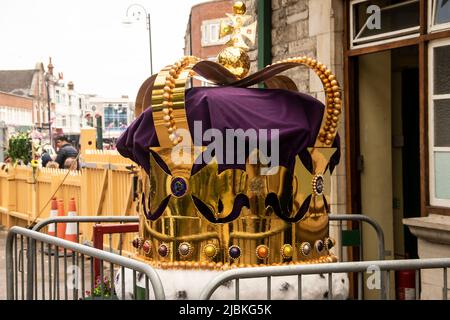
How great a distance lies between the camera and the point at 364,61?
6848 millimetres

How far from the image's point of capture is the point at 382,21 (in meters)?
6.42

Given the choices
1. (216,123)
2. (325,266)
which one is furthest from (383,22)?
(325,266)

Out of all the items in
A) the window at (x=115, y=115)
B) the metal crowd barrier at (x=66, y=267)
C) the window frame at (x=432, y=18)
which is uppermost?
the window at (x=115, y=115)

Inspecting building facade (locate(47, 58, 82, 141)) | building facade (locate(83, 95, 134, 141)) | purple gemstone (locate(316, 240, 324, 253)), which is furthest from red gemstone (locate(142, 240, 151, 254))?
building facade (locate(47, 58, 82, 141))

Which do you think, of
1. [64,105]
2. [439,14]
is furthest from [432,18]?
[64,105]

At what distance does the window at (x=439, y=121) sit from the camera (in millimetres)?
5645

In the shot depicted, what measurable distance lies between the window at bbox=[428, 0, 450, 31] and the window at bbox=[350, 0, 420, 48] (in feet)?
0.70

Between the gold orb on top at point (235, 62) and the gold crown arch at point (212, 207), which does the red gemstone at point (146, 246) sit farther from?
the gold orb on top at point (235, 62)

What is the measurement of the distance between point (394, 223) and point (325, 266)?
4705 millimetres

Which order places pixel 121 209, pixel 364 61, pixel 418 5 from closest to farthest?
1. pixel 418 5
2. pixel 364 61
3. pixel 121 209

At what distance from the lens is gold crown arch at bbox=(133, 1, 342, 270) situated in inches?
156

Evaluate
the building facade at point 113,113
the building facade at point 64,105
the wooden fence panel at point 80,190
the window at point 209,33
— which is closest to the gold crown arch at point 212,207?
the wooden fence panel at point 80,190

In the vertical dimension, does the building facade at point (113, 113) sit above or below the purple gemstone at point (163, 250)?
above

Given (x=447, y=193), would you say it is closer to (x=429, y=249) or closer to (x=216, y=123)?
(x=429, y=249)
